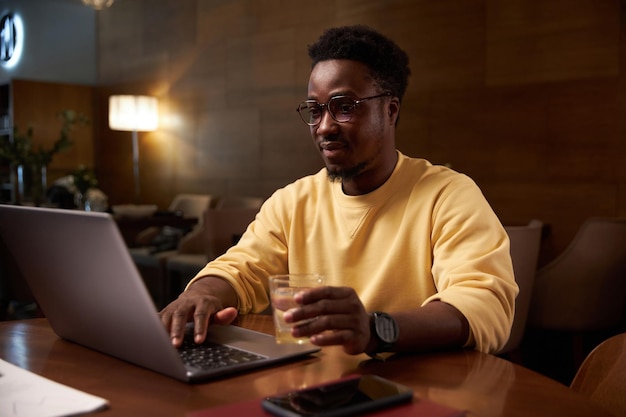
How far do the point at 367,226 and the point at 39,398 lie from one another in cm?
85

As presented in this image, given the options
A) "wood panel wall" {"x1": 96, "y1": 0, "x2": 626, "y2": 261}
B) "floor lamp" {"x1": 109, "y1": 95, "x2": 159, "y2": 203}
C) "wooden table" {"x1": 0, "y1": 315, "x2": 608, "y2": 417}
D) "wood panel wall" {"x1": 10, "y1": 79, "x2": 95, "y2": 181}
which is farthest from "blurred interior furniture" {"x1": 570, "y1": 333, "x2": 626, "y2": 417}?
"wood panel wall" {"x1": 10, "y1": 79, "x2": 95, "y2": 181}

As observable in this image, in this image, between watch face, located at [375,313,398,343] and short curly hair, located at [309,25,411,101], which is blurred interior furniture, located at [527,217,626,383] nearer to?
short curly hair, located at [309,25,411,101]

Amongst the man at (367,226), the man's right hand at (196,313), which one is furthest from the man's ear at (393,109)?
the man's right hand at (196,313)

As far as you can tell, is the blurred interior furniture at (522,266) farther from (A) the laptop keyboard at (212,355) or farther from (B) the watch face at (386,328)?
(A) the laptop keyboard at (212,355)

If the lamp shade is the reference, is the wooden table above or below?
below

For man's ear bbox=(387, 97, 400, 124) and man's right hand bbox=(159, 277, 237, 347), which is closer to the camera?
man's right hand bbox=(159, 277, 237, 347)

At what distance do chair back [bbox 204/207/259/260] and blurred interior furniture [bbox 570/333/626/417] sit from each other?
2.61m

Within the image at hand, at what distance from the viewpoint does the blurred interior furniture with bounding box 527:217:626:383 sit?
2912mm

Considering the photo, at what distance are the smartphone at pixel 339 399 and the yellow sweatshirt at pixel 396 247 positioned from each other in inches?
14.5

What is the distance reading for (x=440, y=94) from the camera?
4.31 metres

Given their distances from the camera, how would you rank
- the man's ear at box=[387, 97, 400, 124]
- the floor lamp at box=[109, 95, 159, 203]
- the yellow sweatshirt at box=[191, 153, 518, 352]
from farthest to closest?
the floor lamp at box=[109, 95, 159, 203] → the man's ear at box=[387, 97, 400, 124] → the yellow sweatshirt at box=[191, 153, 518, 352]

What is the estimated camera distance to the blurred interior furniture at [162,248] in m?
4.96

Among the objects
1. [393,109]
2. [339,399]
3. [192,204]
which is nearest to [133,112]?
[192,204]

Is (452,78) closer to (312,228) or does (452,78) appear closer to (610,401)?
(312,228)
